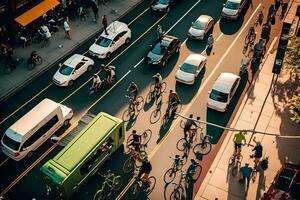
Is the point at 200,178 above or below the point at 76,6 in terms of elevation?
below

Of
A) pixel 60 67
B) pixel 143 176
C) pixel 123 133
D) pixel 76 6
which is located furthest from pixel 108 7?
pixel 143 176

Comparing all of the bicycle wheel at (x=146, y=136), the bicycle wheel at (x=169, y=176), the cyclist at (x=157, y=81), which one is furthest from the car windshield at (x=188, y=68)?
the bicycle wheel at (x=169, y=176)

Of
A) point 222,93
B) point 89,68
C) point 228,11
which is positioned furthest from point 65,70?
point 228,11

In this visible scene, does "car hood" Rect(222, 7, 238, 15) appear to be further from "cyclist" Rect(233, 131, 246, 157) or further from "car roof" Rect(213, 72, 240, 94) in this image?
"cyclist" Rect(233, 131, 246, 157)

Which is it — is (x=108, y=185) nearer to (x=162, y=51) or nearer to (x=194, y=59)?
(x=194, y=59)

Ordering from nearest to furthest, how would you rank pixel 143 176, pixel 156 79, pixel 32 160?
pixel 143 176 → pixel 32 160 → pixel 156 79

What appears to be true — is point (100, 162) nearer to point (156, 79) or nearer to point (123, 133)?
point (123, 133)
